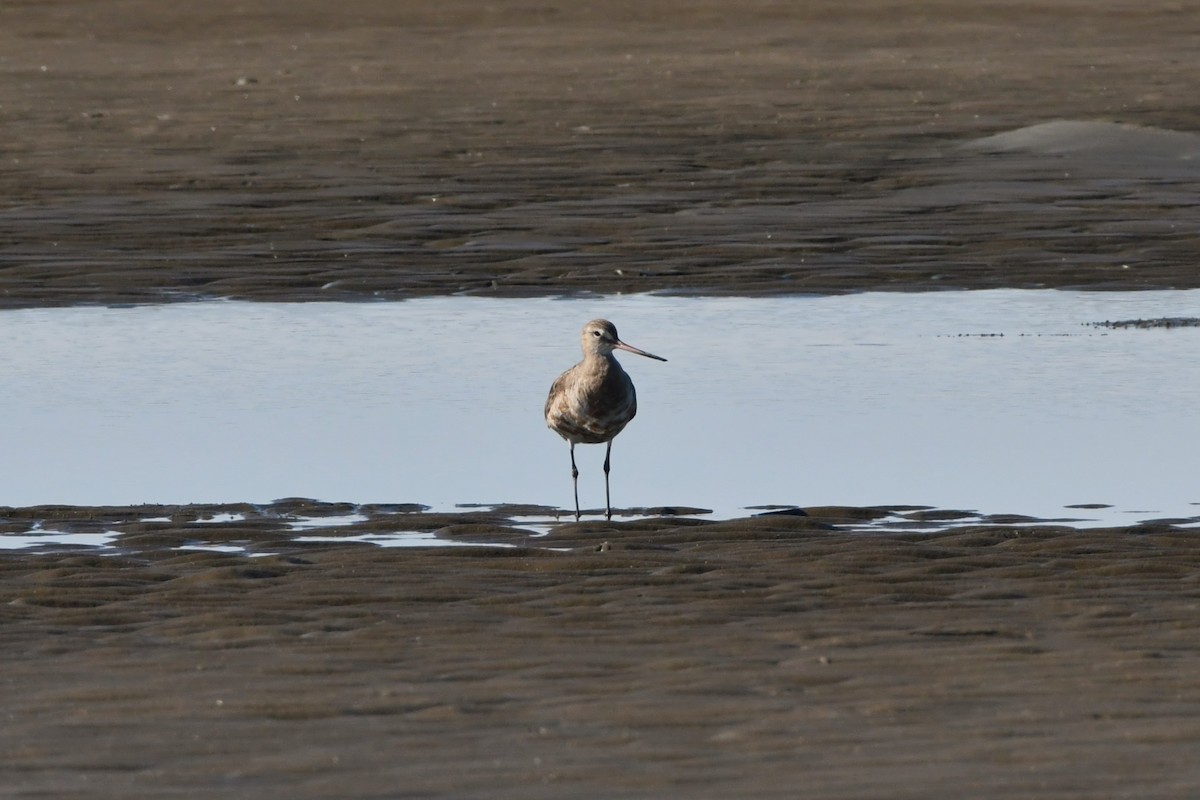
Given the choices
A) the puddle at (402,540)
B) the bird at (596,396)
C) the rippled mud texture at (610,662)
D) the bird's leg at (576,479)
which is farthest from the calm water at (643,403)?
the rippled mud texture at (610,662)

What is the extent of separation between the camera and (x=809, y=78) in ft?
94.7

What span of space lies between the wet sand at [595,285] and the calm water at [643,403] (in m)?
0.65

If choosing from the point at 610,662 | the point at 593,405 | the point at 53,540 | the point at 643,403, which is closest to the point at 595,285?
the point at 643,403

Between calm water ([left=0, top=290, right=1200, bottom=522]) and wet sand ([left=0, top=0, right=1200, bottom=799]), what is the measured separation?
25.5 inches

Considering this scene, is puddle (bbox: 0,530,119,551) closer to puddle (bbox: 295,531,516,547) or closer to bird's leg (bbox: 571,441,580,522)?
puddle (bbox: 295,531,516,547)

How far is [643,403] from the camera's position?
39.7ft

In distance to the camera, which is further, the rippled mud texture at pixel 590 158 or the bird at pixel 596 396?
the rippled mud texture at pixel 590 158

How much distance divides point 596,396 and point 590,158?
39.5 ft

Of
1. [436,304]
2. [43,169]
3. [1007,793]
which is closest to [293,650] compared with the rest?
[1007,793]

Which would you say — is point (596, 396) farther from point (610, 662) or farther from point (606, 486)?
point (610, 662)

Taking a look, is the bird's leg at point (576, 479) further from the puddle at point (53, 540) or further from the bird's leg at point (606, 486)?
the puddle at point (53, 540)

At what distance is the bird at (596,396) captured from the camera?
1004cm

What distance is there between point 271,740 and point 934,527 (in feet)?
11.7

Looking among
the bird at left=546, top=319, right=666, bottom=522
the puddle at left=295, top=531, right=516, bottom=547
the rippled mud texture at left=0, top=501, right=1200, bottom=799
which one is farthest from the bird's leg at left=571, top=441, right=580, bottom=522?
the puddle at left=295, top=531, right=516, bottom=547
